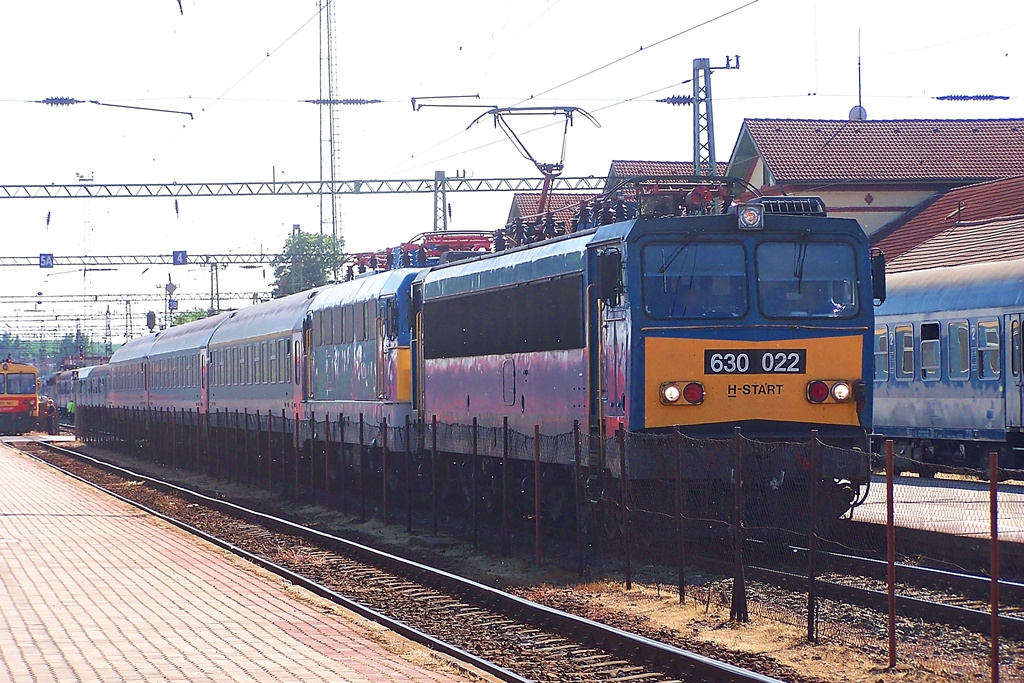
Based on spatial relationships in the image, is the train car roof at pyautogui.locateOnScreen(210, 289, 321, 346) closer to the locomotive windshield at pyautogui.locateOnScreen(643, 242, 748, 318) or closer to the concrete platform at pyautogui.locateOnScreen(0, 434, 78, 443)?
the locomotive windshield at pyautogui.locateOnScreen(643, 242, 748, 318)

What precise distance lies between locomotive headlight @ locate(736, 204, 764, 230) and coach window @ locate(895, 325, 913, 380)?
1211 centimetres

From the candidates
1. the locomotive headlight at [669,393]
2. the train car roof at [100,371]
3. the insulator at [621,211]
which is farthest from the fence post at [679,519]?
the train car roof at [100,371]

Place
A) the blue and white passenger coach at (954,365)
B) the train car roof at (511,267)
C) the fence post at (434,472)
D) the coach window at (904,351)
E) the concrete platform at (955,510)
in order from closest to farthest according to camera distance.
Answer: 1. the concrete platform at (955,510)
2. the train car roof at (511,267)
3. the fence post at (434,472)
4. the blue and white passenger coach at (954,365)
5. the coach window at (904,351)

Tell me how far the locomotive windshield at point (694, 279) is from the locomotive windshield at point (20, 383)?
2262 inches

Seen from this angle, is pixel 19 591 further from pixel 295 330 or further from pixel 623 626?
→ pixel 295 330

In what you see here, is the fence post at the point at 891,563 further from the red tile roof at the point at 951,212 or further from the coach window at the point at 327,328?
the red tile roof at the point at 951,212

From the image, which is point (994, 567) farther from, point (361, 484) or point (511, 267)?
point (361, 484)

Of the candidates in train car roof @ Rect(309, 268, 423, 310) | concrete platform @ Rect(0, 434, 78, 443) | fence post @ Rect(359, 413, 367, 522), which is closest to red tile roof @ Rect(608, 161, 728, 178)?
concrete platform @ Rect(0, 434, 78, 443)

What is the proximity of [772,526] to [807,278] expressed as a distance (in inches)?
106

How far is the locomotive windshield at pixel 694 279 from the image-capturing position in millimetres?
15414

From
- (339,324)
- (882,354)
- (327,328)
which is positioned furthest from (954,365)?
(327,328)

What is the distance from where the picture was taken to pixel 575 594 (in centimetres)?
1430

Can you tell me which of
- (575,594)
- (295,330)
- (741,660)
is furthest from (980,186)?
(741,660)

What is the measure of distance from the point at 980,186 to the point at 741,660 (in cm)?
3502
